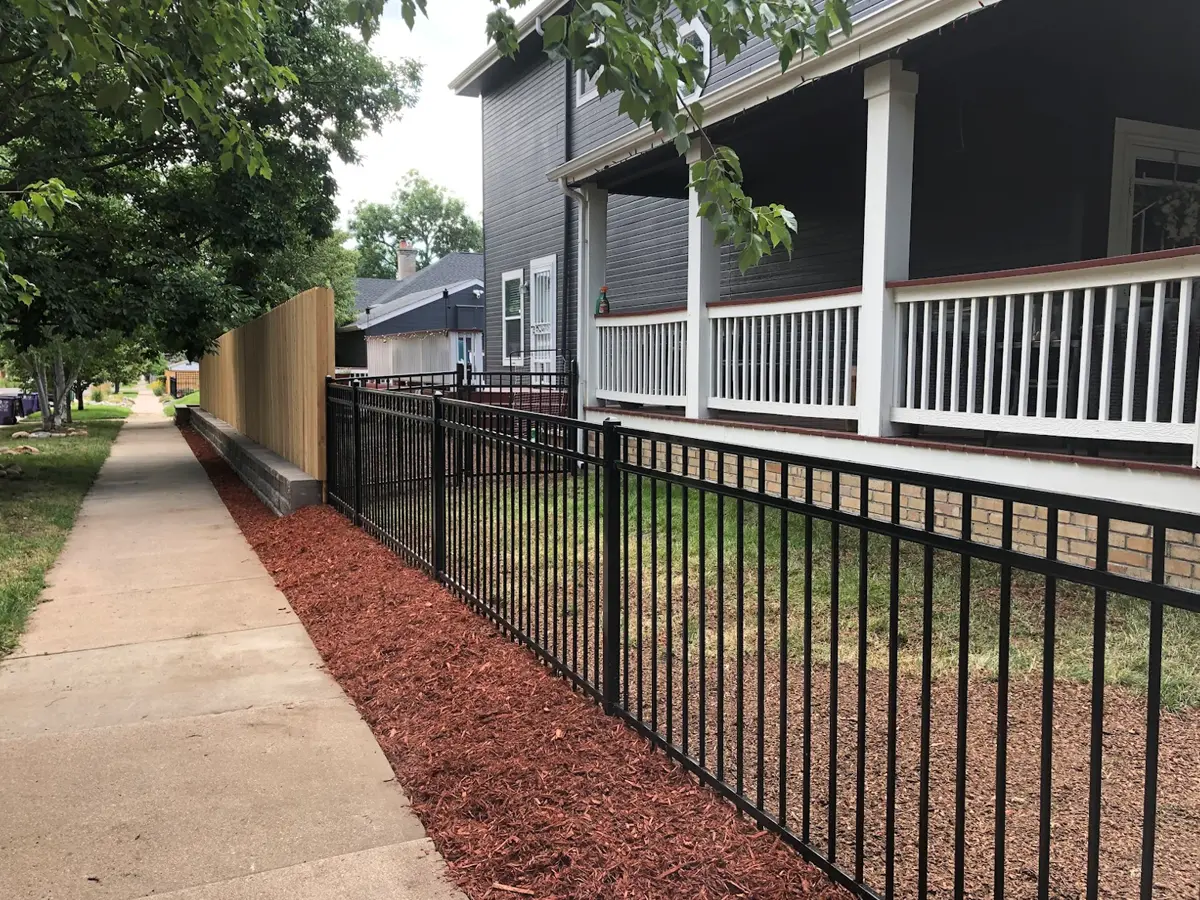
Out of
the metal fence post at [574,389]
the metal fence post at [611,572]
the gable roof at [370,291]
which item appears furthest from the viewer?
the gable roof at [370,291]

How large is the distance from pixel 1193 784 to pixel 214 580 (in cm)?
597

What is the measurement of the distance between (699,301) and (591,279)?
2.30 meters

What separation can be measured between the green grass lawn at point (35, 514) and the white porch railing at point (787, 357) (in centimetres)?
542

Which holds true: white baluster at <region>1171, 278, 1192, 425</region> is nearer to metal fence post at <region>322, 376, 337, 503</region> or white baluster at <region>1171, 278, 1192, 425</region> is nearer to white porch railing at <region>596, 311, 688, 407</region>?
white porch railing at <region>596, 311, 688, 407</region>

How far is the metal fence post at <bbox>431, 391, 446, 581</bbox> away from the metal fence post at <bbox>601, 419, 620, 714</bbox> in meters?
2.28

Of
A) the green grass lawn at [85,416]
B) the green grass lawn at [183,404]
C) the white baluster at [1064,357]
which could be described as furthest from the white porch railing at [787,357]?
the green grass lawn at [183,404]

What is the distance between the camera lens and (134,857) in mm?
2879

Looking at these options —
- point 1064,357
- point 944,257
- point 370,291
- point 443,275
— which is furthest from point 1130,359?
point 370,291

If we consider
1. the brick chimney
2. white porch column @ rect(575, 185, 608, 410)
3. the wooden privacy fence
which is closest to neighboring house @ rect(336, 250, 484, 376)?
the brick chimney

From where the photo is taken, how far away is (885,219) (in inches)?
243

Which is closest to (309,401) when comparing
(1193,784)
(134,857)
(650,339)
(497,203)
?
(650,339)

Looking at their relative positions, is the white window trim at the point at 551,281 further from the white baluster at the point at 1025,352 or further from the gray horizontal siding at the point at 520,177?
the white baluster at the point at 1025,352

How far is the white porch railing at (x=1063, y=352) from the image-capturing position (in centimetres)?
468

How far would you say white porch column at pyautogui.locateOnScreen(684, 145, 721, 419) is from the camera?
26.5ft
